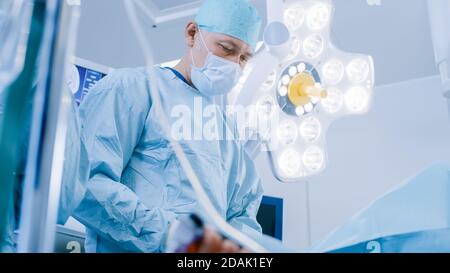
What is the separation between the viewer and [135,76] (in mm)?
1427

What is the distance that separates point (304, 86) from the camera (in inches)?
58.9

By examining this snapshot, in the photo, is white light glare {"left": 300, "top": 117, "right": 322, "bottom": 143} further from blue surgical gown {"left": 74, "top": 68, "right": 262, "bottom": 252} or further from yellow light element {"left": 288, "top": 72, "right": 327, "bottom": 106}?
blue surgical gown {"left": 74, "top": 68, "right": 262, "bottom": 252}

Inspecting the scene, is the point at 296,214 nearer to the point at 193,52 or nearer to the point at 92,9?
the point at 193,52

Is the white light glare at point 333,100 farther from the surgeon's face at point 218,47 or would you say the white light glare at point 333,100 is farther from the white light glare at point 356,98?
the surgeon's face at point 218,47

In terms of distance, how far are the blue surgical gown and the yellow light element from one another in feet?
0.85

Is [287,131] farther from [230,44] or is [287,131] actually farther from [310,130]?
[230,44]

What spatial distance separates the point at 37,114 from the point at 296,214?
2171mm

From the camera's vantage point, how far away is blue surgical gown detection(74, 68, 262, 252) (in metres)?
1.16

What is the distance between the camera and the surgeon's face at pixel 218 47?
153 centimetres

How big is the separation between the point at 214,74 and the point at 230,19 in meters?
0.20

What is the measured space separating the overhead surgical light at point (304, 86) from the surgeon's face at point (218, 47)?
0.23 feet

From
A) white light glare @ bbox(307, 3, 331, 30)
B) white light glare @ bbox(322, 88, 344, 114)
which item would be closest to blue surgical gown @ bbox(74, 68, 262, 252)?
white light glare @ bbox(322, 88, 344, 114)

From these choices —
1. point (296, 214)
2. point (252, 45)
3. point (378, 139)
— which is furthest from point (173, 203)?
point (378, 139)
